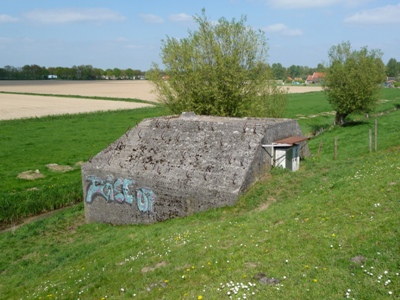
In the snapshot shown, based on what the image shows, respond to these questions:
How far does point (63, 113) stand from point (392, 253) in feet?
237

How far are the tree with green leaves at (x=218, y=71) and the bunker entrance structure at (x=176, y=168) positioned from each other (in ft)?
25.8

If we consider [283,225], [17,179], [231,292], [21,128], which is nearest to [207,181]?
[283,225]

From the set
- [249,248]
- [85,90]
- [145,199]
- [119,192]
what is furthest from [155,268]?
[85,90]

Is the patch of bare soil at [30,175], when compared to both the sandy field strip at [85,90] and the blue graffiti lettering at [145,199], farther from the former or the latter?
the sandy field strip at [85,90]

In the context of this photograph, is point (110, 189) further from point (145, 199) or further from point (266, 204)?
point (266, 204)

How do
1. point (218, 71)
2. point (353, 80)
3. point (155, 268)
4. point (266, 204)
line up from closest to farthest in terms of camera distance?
point (155, 268) → point (266, 204) → point (218, 71) → point (353, 80)

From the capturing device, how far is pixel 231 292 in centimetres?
1004

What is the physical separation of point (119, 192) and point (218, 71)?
14.6 m

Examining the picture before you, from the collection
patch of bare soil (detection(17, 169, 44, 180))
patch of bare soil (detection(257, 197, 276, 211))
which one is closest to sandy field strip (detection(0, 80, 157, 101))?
patch of bare soil (detection(17, 169, 44, 180))

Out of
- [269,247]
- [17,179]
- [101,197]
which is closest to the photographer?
[269,247]

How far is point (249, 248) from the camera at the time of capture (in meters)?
12.4

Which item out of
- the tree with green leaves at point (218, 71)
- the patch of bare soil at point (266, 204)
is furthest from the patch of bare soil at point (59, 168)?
the patch of bare soil at point (266, 204)

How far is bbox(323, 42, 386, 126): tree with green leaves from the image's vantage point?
49938mm

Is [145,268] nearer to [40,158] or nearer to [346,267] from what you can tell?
[346,267]
